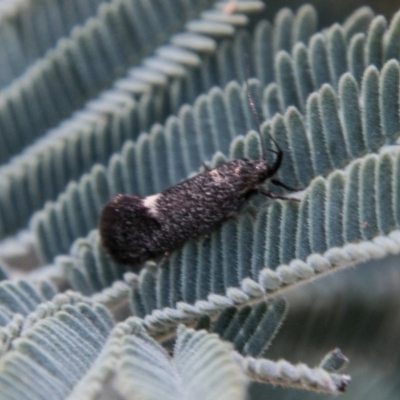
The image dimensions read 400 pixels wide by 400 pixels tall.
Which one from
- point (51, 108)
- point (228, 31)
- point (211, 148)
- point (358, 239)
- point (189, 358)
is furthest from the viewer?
point (51, 108)

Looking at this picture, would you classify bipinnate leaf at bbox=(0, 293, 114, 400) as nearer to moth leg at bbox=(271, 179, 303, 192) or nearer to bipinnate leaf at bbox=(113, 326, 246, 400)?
bipinnate leaf at bbox=(113, 326, 246, 400)

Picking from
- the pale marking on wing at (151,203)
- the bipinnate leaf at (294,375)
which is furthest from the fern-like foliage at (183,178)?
the pale marking on wing at (151,203)

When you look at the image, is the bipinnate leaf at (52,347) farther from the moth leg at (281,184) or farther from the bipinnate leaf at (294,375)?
the moth leg at (281,184)

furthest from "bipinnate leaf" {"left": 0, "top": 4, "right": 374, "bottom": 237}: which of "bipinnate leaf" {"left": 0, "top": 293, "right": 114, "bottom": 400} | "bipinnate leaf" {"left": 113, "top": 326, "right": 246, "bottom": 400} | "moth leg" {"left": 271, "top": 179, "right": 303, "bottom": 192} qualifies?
"bipinnate leaf" {"left": 113, "top": 326, "right": 246, "bottom": 400}

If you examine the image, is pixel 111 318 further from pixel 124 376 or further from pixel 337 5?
pixel 337 5

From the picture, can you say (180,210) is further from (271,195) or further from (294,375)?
(294,375)

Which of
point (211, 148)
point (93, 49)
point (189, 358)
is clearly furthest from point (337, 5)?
point (189, 358)

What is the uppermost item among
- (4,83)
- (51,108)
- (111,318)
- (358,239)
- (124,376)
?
(4,83)
